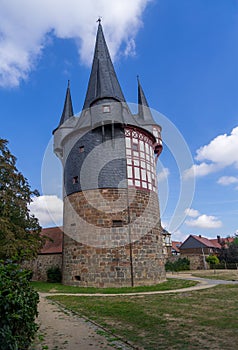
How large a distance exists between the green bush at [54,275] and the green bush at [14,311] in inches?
579

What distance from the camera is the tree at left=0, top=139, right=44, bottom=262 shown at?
38.3 ft

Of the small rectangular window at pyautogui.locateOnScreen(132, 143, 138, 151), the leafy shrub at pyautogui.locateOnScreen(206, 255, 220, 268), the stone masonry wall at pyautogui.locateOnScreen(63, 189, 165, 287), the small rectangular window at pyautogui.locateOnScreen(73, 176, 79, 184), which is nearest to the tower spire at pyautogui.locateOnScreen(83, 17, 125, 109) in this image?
the small rectangular window at pyautogui.locateOnScreen(132, 143, 138, 151)

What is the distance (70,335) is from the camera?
5250 millimetres

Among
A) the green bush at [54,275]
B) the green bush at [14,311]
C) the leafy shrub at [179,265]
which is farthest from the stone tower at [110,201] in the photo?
the leafy shrub at [179,265]

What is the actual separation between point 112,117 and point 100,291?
30.9 ft

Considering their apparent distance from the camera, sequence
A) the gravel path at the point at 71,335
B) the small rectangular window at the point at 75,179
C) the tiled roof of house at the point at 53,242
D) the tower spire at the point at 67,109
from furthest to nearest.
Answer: the tower spire at the point at 67,109 → the tiled roof of house at the point at 53,242 → the small rectangular window at the point at 75,179 → the gravel path at the point at 71,335

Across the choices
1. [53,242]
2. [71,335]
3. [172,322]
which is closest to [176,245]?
[53,242]

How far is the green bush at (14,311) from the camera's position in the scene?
2.90 metres

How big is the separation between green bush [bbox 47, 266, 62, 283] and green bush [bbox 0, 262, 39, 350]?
1470cm

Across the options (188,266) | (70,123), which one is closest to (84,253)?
(70,123)

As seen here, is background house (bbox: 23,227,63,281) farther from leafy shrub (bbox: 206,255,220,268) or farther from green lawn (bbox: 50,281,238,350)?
leafy shrub (bbox: 206,255,220,268)

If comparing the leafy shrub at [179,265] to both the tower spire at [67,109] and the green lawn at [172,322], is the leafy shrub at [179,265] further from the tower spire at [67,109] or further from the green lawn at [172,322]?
the green lawn at [172,322]

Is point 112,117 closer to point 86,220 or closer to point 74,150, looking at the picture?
point 74,150

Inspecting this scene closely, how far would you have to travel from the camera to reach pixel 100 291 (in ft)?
41.5
